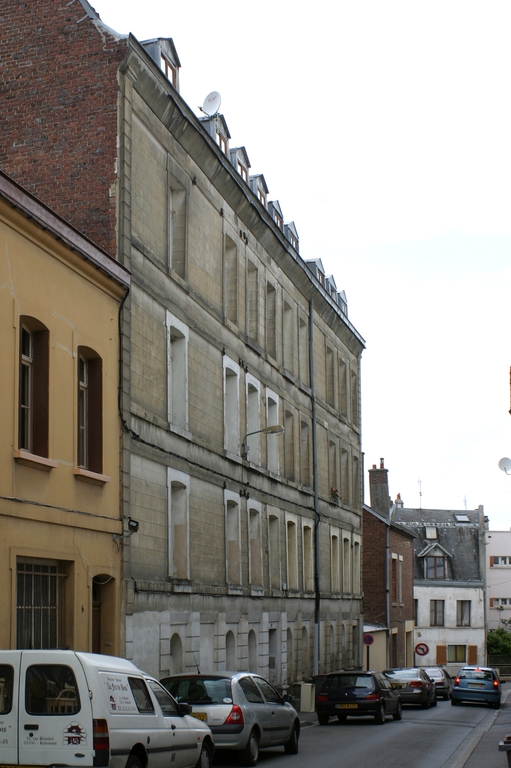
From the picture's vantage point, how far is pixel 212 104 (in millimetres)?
30766

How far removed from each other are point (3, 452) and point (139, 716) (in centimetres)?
536

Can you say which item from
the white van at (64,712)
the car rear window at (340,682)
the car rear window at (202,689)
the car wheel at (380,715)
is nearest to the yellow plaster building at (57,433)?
the car rear window at (202,689)

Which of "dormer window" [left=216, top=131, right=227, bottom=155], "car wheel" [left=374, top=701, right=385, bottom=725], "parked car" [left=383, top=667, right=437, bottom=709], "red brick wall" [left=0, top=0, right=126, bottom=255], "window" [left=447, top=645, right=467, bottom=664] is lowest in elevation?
"window" [left=447, top=645, right=467, bottom=664]

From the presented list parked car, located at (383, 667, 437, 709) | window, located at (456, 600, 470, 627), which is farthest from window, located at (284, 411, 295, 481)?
window, located at (456, 600, 470, 627)

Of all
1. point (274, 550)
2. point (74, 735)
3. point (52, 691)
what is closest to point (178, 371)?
point (274, 550)

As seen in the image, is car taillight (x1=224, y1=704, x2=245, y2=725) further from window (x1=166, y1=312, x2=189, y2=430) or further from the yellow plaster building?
window (x1=166, y1=312, x2=189, y2=430)

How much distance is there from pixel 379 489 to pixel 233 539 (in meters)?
37.9

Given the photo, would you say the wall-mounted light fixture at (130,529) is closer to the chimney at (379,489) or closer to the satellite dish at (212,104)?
the satellite dish at (212,104)

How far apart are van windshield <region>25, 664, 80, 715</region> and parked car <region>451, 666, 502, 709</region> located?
34365 mm

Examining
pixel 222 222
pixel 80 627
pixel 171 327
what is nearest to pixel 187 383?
pixel 171 327

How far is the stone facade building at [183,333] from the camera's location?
2302 cm

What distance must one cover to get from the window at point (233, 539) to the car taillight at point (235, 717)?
10.7 metres

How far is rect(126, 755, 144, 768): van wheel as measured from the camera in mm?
12767

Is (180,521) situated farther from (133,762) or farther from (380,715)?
(133,762)
